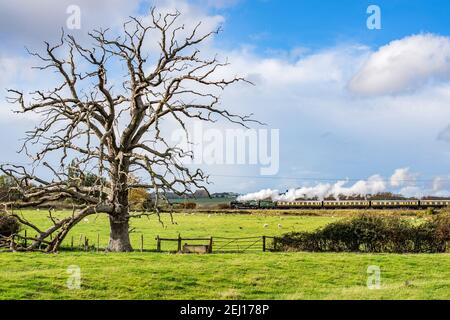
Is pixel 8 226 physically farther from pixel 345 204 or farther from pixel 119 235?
pixel 345 204

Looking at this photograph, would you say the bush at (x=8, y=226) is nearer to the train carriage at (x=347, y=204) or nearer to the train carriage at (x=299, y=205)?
the train carriage at (x=347, y=204)

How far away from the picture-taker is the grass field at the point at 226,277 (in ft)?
63.9

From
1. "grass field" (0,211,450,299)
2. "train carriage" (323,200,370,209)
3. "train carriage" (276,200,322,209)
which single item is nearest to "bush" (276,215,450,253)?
"grass field" (0,211,450,299)

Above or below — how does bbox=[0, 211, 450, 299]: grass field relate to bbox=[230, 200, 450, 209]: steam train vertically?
below

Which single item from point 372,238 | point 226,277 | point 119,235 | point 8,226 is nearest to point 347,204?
point 372,238

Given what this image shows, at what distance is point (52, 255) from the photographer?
104 feet

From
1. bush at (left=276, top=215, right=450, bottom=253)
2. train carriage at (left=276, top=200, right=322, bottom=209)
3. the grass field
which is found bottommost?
the grass field

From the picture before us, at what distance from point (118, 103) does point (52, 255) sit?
34.7ft

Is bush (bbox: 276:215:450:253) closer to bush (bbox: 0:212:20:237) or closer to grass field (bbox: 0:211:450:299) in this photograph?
grass field (bbox: 0:211:450:299)

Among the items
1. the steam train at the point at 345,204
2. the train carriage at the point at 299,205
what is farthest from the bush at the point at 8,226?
the train carriage at the point at 299,205

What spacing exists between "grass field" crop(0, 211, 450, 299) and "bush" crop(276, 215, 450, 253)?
333 cm

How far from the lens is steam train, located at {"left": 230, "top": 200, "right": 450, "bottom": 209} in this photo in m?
85.9

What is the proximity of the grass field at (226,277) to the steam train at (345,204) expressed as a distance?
56.5m

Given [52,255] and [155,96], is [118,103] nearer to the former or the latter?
[155,96]
